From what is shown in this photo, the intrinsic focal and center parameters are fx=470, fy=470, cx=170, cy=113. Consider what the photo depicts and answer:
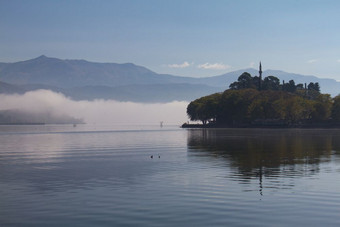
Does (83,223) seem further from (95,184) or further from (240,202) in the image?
(95,184)

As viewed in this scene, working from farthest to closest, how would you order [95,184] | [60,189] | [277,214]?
[95,184] → [60,189] → [277,214]

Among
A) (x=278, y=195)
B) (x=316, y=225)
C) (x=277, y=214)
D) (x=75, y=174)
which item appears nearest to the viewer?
(x=316, y=225)

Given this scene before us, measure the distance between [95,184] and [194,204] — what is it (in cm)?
1167

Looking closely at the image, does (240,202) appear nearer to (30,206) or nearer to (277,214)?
(277,214)

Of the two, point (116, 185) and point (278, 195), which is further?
point (116, 185)

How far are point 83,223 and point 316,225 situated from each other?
11.6 meters

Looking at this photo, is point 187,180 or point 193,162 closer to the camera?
point 187,180

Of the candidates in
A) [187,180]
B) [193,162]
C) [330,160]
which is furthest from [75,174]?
[330,160]

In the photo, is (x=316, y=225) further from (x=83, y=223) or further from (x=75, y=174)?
(x=75, y=174)

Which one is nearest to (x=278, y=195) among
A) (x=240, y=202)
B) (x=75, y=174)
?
(x=240, y=202)

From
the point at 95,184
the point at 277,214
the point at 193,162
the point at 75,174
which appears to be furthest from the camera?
the point at 193,162

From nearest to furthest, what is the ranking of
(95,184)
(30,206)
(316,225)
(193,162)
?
1. (316,225)
2. (30,206)
3. (95,184)
4. (193,162)

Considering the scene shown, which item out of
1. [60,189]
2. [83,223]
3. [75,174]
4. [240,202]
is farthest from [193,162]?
[83,223]

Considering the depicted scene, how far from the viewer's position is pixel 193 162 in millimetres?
54531
